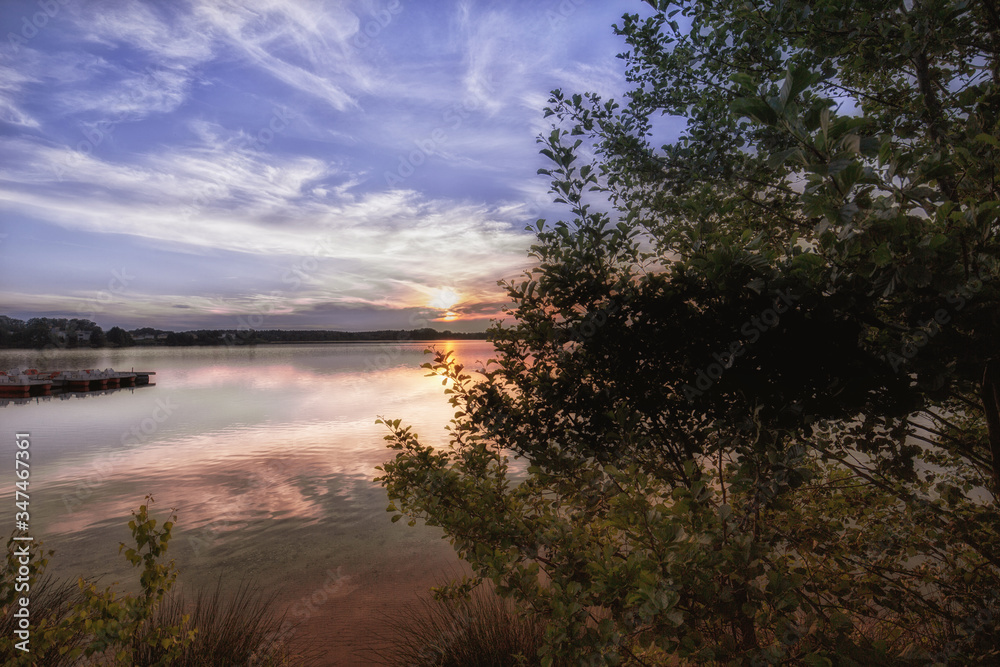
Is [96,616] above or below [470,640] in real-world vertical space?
above

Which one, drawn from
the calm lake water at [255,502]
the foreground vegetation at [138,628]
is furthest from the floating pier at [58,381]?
the foreground vegetation at [138,628]

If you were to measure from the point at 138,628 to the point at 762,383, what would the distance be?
16.6 feet

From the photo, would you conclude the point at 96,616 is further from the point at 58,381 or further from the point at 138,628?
the point at 58,381

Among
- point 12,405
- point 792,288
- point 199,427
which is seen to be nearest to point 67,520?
point 199,427

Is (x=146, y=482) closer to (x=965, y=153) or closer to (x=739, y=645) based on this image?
(x=739, y=645)

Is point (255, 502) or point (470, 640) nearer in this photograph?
point (470, 640)

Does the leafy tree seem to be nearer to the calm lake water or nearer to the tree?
the tree

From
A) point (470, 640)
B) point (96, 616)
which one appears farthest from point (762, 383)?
point (96, 616)

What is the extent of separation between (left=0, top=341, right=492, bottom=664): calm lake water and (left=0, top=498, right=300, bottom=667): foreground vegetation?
0.86 meters

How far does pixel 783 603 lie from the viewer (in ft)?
6.47

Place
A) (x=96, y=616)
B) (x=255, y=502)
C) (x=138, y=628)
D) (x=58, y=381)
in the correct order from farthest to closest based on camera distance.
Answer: (x=58, y=381) → (x=255, y=502) → (x=138, y=628) → (x=96, y=616)

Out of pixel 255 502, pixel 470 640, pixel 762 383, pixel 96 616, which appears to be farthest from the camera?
pixel 255 502

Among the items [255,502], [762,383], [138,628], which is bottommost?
[255,502]

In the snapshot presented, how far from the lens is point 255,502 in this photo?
1091 centimetres
